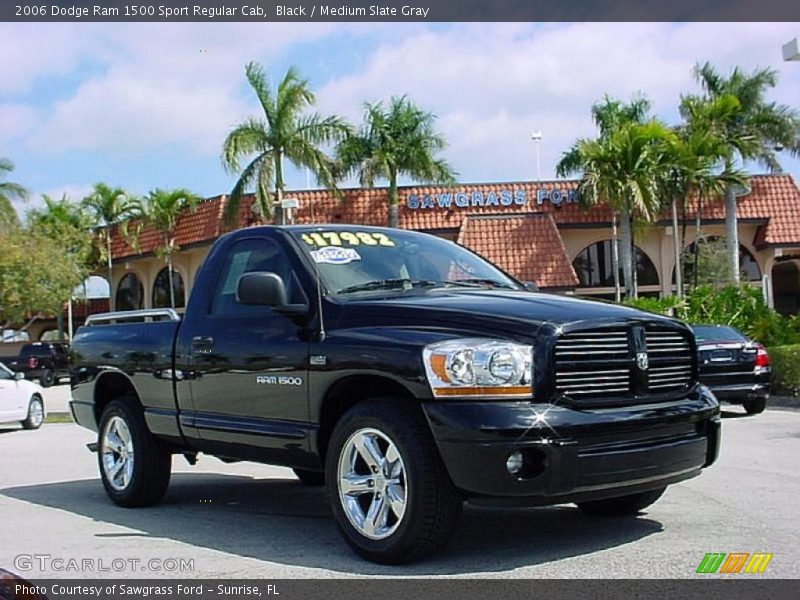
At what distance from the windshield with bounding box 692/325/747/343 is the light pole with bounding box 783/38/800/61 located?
5470 millimetres

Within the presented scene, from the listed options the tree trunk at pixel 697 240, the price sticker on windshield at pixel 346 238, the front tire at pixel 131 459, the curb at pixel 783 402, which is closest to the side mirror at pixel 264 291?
the price sticker on windshield at pixel 346 238

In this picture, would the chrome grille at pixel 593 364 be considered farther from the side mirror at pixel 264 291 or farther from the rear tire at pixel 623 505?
the side mirror at pixel 264 291

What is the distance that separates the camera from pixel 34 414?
17031 millimetres

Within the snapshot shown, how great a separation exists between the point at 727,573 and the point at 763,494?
2518mm

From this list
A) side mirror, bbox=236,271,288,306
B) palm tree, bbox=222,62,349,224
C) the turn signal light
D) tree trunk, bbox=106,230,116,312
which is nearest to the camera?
side mirror, bbox=236,271,288,306

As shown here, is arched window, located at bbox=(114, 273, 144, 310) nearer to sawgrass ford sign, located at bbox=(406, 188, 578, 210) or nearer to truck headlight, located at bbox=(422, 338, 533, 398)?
sawgrass ford sign, located at bbox=(406, 188, 578, 210)

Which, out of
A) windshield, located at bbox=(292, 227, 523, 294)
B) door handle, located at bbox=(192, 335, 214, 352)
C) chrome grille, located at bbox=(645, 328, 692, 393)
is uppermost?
windshield, located at bbox=(292, 227, 523, 294)

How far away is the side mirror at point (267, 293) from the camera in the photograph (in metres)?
6.20

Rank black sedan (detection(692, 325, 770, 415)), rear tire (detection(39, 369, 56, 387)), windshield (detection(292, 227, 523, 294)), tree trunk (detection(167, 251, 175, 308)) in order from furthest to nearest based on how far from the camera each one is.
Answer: tree trunk (detection(167, 251, 175, 308)) → rear tire (detection(39, 369, 56, 387)) → black sedan (detection(692, 325, 770, 415)) → windshield (detection(292, 227, 523, 294))

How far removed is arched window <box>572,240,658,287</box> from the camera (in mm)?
35594

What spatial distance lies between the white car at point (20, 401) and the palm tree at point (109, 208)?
2561 cm

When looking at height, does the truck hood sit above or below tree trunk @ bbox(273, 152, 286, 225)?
below


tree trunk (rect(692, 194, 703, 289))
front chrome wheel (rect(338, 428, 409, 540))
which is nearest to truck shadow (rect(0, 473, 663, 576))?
front chrome wheel (rect(338, 428, 409, 540))

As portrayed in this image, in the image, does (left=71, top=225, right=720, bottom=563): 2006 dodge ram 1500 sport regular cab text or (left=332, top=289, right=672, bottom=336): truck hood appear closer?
(left=71, top=225, right=720, bottom=563): 2006 dodge ram 1500 sport regular cab text
